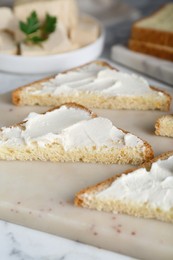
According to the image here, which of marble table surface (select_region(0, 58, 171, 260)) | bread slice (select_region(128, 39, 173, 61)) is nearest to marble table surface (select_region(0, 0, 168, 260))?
marble table surface (select_region(0, 58, 171, 260))

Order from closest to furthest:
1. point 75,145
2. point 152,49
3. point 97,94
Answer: point 75,145
point 97,94
point 152,49

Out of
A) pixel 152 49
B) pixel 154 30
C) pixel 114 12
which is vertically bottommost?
pixel 114 12

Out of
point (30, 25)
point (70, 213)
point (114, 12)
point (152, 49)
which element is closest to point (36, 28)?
point (30, 25)

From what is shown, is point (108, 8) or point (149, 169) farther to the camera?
point (108, 8)

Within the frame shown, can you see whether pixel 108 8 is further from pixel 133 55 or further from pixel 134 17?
pixel 133 55

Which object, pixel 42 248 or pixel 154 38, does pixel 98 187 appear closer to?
pixel 42 248

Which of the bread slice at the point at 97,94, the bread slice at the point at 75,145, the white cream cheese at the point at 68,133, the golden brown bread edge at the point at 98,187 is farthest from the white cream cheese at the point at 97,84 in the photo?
the golden brown bread edge at the point at 98,187

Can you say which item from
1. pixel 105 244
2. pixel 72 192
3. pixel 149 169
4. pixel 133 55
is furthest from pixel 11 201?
pixel 133 55
